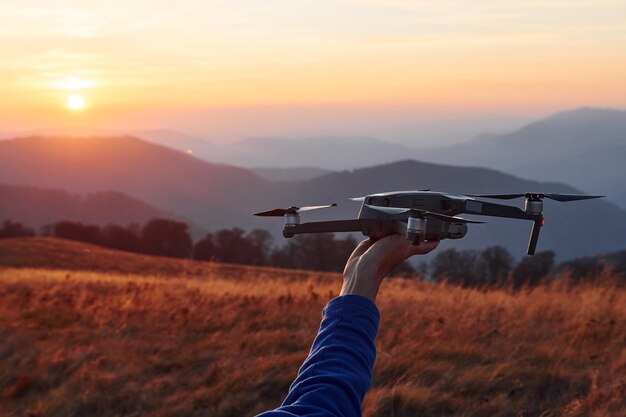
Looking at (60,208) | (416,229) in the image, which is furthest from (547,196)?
(60,208)

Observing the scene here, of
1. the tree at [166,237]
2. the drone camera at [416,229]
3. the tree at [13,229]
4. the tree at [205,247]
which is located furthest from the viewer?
Result: the tree at [13,229]

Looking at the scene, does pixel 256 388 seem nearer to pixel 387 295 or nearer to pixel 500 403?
pixel 500 403

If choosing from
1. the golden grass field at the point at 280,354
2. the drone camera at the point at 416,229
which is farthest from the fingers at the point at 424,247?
the golden grass field at the point at 280,354

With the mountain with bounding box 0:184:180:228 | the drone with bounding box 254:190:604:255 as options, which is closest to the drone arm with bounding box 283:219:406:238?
the drone with bounding box 254:190:604:255

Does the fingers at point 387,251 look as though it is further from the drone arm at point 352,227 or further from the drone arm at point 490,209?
the drone arm at point 490,209

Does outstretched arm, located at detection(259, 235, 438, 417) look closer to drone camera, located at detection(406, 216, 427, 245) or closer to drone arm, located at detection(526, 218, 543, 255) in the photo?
drone camera, located at detection(406, 216, 427, 245)

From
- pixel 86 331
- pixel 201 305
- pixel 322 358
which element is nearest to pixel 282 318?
pixel 201 305

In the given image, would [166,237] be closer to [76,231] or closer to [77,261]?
[76,231]
